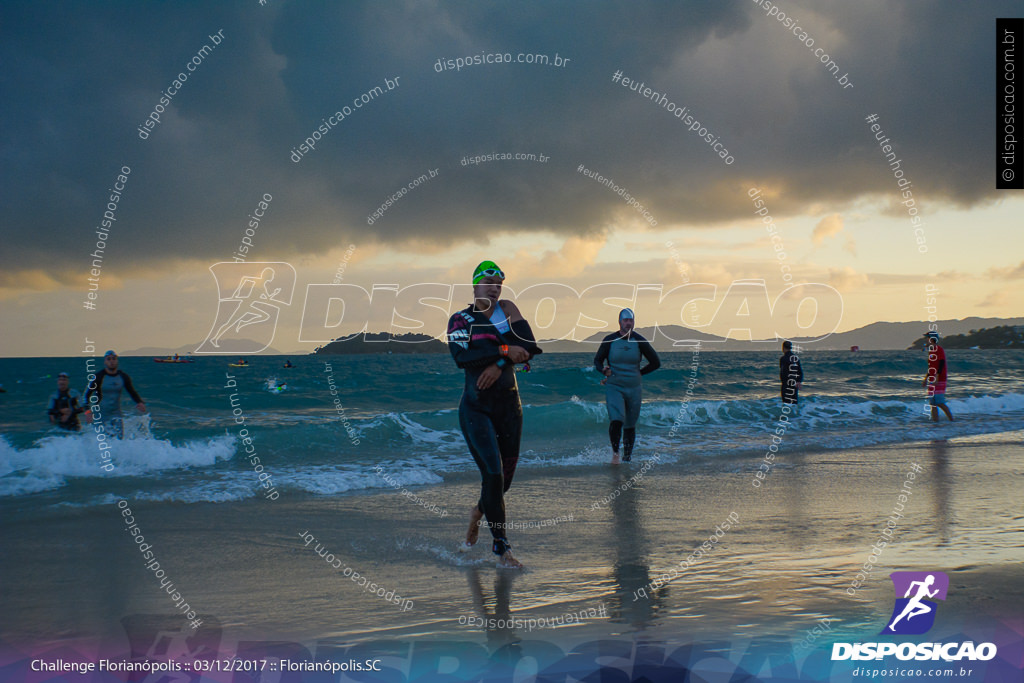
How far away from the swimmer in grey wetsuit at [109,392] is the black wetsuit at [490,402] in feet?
26.0

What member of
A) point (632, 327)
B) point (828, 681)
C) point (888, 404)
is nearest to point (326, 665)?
point (828, 681)

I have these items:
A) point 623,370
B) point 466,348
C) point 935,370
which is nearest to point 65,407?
point 623,370

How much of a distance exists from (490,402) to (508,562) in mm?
1129

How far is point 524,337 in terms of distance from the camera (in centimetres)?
497

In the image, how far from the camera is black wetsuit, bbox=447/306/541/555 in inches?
193

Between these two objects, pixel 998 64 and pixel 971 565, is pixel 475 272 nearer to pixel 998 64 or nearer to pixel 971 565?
pixel 971 565

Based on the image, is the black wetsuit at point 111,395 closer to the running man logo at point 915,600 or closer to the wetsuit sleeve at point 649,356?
the wetsuit sleeve at point 649,356

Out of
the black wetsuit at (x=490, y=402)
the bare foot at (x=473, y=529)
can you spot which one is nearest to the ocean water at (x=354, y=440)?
the bare foot at (x=473, y=529)

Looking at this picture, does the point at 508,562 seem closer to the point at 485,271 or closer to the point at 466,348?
the point at 466,348

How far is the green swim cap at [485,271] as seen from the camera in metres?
4.94

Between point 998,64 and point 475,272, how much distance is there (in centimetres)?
765

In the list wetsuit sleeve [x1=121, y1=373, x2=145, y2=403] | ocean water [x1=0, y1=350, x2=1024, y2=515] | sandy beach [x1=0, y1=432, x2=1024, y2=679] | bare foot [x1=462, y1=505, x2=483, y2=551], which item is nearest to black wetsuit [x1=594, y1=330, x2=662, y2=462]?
ocean water [x1=0, y1=350, x2=1024, y2=515]

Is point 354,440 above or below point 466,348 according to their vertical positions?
below

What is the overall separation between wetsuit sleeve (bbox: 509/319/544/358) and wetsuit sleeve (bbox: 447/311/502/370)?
0.55 ft
